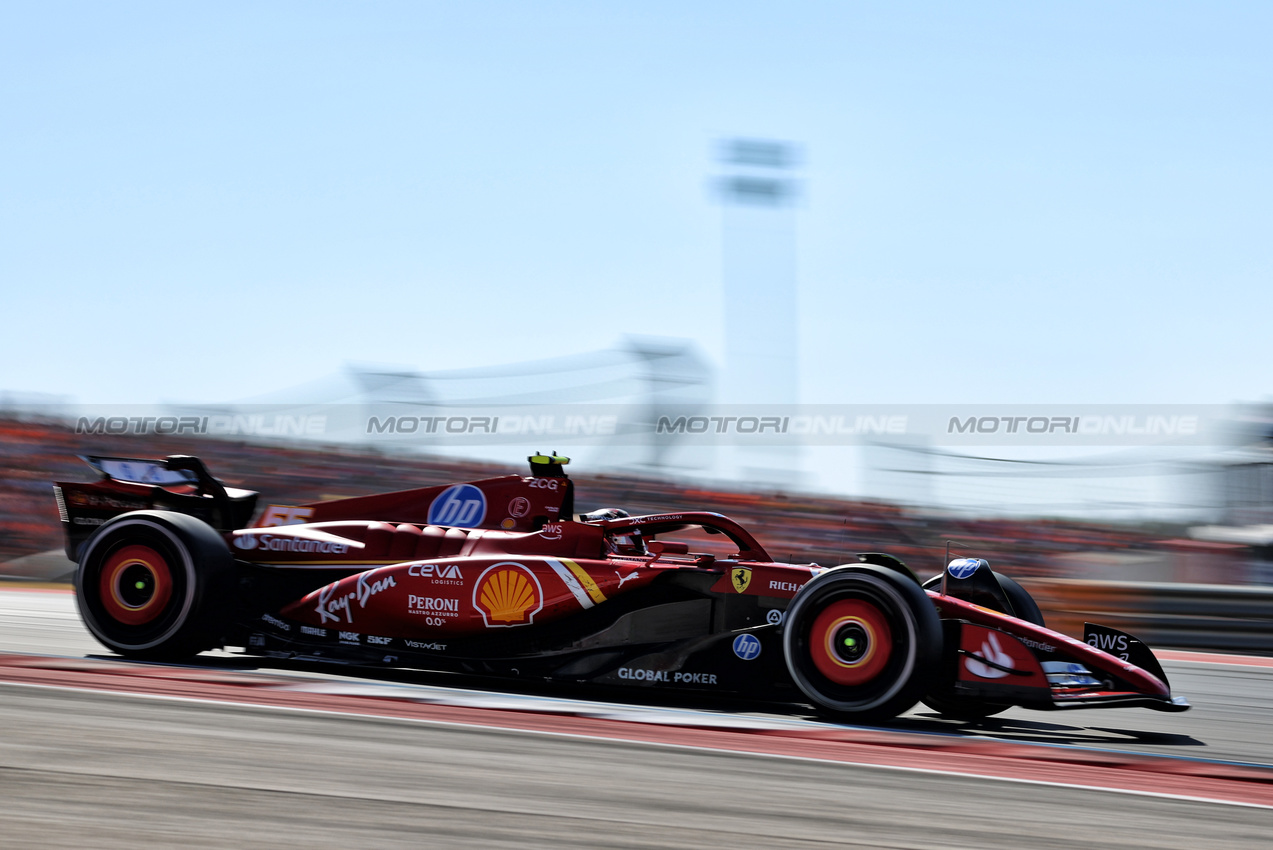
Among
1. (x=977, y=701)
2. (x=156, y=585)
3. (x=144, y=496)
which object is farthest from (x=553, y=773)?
(x=144, y=496)

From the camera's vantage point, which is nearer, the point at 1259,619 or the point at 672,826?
the point at 672,826

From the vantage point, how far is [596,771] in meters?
3.85

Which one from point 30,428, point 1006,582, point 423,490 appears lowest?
point 1006,582

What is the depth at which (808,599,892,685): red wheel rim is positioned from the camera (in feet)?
16.8

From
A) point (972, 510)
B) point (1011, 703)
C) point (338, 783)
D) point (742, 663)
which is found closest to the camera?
point (338, 783)

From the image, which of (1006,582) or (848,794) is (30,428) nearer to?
(1006,582)

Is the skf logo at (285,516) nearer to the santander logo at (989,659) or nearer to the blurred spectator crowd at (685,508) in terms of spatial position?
the blurred spectator crowd at (685,508)

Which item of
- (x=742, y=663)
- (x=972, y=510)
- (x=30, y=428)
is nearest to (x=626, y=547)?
(x=742, y=663)

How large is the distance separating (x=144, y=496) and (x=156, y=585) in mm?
817

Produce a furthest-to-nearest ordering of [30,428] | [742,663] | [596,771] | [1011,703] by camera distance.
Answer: [30,428]
[742,663]
[1011,703]
[596,771]

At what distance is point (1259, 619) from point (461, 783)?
8319mm

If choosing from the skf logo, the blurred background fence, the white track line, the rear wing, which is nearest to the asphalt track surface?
the white track line

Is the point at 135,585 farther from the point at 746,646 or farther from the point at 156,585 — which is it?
the point at 746,646

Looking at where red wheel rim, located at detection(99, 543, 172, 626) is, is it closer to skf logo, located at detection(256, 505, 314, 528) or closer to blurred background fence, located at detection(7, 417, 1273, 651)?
skf logo, located at detection(256, 505, 314, 528)
